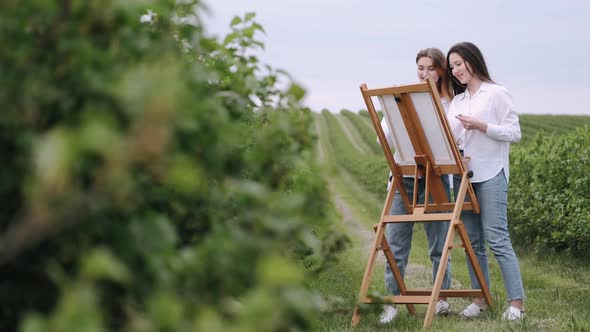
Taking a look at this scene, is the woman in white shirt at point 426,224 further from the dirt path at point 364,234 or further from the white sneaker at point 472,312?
the dirt path at point 364,234

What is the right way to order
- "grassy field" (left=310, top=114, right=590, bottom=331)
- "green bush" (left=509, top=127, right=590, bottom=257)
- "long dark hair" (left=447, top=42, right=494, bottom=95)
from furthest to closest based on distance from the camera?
"green bush" (left=509, top=127, right=590, bottom=257)
"long dark hair" (left=447, top=42, right=494, bottom=95)
"grassy field" (left=310, top=114, right=590, bottom=331)

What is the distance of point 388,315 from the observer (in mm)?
6480

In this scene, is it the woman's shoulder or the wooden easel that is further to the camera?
the woman's shoulder

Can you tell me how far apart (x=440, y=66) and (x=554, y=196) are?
519cm

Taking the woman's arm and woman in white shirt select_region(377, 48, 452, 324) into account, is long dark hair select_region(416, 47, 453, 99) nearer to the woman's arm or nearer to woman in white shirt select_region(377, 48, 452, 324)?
woman in white shirt select_region(377, 48, 452, 324)

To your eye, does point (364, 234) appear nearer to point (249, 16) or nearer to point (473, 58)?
point (473, 58)

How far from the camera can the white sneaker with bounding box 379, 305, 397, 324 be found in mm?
6387

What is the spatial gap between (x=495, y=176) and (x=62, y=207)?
534cm

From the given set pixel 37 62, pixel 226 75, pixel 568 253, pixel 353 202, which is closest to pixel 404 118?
pixel 226 75

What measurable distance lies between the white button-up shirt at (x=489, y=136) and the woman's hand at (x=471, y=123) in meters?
0.09

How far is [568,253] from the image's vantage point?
10891 mm

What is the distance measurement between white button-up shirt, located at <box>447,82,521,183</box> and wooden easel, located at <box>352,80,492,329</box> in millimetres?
251

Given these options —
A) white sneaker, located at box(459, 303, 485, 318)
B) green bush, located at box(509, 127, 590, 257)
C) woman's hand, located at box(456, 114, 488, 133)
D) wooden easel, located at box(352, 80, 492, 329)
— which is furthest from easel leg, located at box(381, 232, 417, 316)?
green bush, located at box(509, 127, 590, 257)

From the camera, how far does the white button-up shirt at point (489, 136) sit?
6.38 meters
